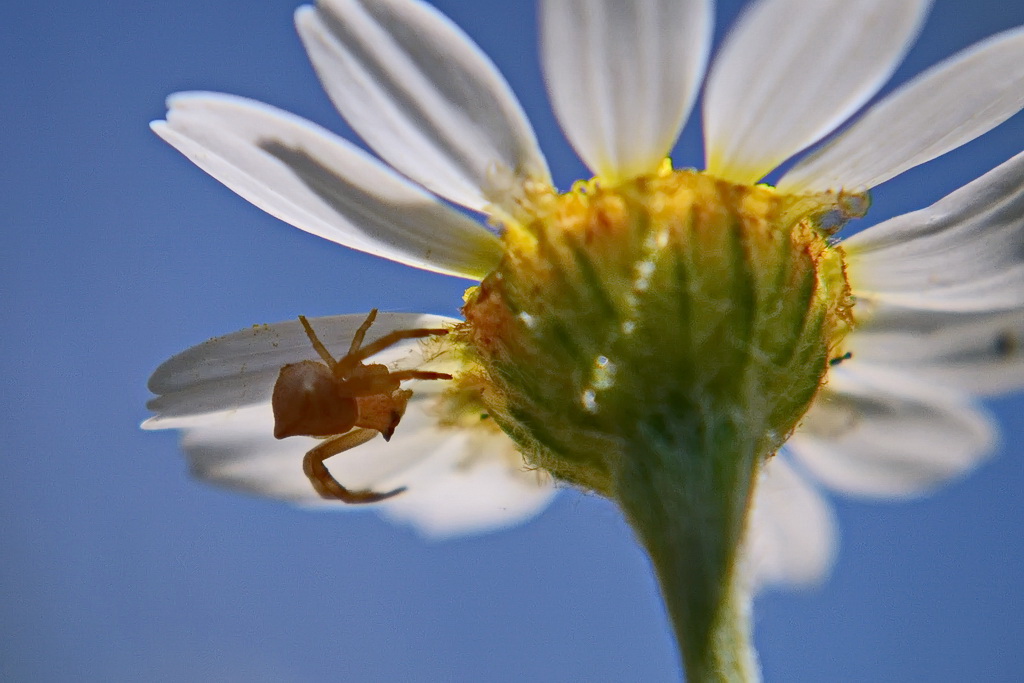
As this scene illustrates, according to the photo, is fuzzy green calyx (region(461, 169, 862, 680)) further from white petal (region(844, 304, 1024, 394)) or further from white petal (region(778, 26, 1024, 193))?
white petal (region(844, 304, 1024, 394))

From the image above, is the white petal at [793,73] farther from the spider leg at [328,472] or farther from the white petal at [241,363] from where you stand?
the spider leg at [328,472]

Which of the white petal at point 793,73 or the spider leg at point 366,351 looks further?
the spider leg at point 366,351

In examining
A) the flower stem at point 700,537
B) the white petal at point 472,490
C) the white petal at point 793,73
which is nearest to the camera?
the flower stem at point 700,537

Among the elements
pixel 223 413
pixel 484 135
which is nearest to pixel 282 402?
pixel 223 413

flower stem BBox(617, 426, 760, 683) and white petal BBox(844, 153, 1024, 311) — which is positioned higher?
white petal BBox(844, 153, 1024, 311)

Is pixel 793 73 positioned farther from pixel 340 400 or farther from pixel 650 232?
pixel 340 400

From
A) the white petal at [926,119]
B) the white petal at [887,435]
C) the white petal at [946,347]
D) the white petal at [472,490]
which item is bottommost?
the white petal at [472,490]

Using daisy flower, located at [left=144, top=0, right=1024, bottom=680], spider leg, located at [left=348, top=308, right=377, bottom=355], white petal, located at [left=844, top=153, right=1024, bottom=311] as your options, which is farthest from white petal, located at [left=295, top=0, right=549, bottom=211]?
white petal, located at [left=844, top=153, right=1024, bottom=311]

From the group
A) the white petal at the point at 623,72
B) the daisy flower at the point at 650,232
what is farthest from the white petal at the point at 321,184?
the white petal at the point at 623,72
